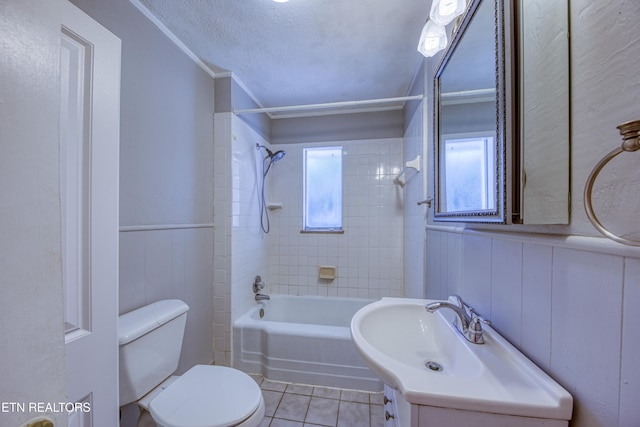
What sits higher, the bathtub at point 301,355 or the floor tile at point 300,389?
the bathtub at point 301,355

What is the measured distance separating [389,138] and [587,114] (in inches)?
83.3

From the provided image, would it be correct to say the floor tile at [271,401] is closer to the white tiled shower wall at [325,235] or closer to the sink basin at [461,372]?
the white tiled shower wall at [325,235]

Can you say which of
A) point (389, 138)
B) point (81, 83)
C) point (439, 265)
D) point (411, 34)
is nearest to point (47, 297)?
point (81, 83)

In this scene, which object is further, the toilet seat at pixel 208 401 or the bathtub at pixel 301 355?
the bathtub at pixel 301 355

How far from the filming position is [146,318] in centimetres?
114

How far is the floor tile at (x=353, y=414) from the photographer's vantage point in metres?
1.47

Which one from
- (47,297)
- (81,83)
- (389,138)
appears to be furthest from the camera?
(389,138)

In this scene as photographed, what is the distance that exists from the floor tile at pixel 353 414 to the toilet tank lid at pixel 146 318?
45.5 inches

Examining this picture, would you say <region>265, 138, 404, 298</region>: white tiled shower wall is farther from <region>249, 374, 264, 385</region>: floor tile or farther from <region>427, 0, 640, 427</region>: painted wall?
<region>427, 0, 640, 427</region>: painted wall

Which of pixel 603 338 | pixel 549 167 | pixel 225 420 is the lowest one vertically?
pixel 225 420

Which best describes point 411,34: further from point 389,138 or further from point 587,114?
point 587,114

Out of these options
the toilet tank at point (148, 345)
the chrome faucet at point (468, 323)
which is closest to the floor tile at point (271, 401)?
the toilet tank at point (148, 345)

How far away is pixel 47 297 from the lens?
16.1 inches

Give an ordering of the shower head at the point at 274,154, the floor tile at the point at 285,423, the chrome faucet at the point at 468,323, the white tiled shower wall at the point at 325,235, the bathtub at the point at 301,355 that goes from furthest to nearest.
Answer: the shower head at the point at 274,154 → the white tiled shower wall at the point at 325,235 → the bathtub at the point at 301,355 → the floor tile at the point at 285,423 → the chrome faucet at the point at 468,323
